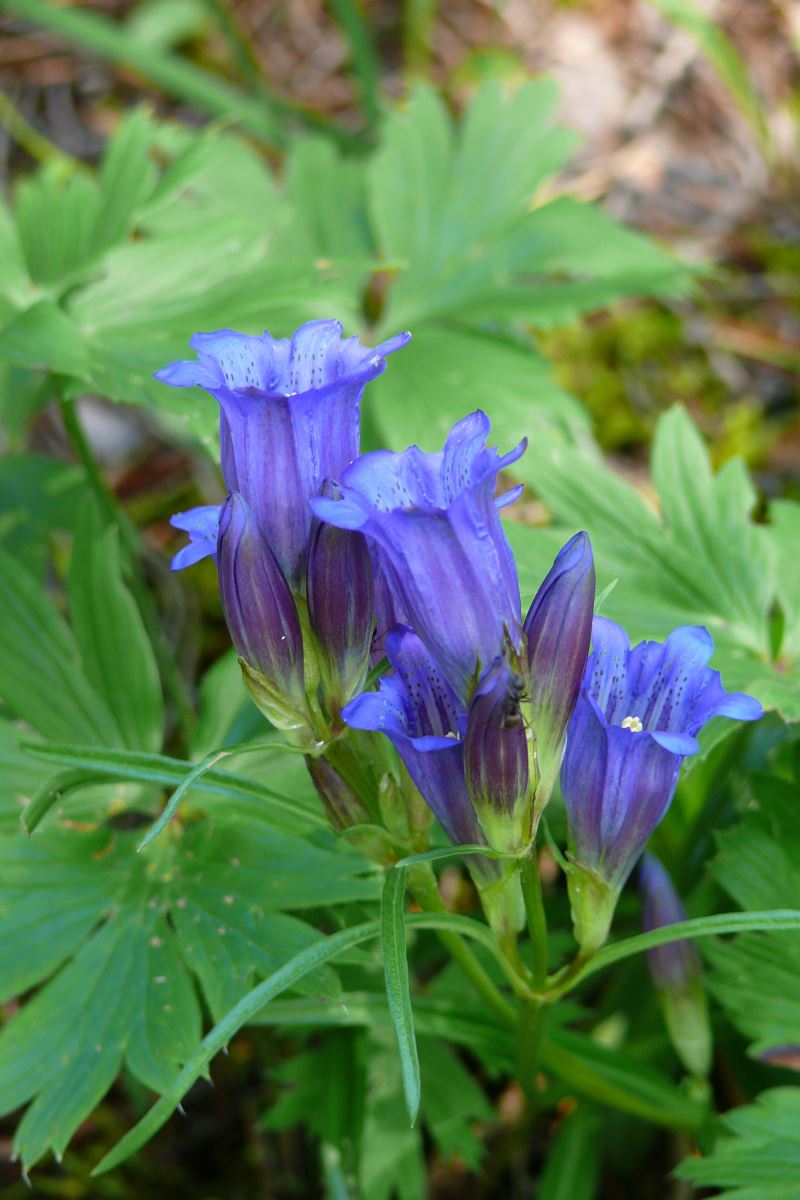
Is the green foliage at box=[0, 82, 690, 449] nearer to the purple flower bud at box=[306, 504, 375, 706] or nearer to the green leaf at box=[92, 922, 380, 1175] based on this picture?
the purple flower bud at box=[306, 504, 375, 706]

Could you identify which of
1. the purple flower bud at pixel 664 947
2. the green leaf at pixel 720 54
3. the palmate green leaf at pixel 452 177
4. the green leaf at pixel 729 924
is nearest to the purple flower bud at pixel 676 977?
the purple flower bud at pixel 664 947

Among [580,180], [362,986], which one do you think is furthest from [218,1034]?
[580,180]

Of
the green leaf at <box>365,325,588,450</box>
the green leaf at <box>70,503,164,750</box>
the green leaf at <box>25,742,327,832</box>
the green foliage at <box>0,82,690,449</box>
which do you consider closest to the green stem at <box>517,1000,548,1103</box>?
the green leaf at <box>25,742,327,832</box>

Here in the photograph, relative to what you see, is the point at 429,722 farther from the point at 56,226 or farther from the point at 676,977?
the point at 56,226

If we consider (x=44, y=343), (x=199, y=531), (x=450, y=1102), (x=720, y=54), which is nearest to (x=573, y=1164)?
(x=450, y=1102)

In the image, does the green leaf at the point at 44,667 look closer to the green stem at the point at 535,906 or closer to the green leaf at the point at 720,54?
the green stem at the point at 535,906

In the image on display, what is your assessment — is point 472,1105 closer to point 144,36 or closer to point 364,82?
point 364,82
